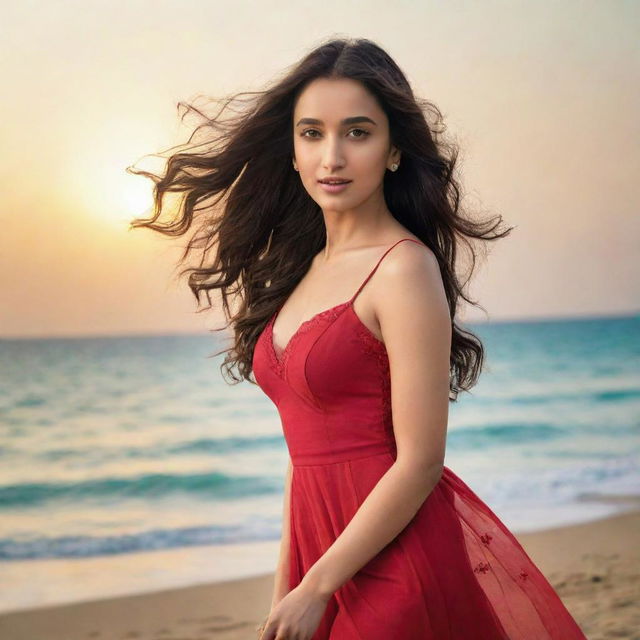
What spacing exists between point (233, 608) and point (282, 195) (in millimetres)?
3891

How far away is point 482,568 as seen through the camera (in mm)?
1975

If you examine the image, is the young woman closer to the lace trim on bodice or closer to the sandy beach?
the lace trim on bodice

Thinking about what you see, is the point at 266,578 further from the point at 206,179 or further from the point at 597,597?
the point at 206,179

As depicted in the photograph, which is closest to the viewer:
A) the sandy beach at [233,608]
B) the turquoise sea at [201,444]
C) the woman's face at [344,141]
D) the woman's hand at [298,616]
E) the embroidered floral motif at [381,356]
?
the woman's hand at [298,616]

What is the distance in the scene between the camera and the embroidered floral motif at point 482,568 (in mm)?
1968

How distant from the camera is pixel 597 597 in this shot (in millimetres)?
5570

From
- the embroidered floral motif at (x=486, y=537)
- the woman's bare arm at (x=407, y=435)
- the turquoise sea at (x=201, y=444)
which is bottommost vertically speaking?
the turquoise sea at (x=201, y=444)

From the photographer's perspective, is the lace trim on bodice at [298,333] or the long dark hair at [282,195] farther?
the long dark hair at [282,195]

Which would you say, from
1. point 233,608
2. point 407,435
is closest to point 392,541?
point 407,435

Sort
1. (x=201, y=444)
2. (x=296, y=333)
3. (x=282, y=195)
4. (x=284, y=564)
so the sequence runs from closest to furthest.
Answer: (x=296, y=333)
(x=284, y=564)
(x=282, y=195)
(x=201, y=444)

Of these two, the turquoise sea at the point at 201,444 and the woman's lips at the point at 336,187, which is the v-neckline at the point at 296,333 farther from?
the turquoise sea at the point at 201,444

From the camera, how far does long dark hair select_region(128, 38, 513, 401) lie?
80.6 inches

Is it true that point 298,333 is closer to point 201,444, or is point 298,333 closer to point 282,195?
point 282,195

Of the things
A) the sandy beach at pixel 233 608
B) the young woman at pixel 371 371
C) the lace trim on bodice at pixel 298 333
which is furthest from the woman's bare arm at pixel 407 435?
the sandy beach at pixel 233 608
